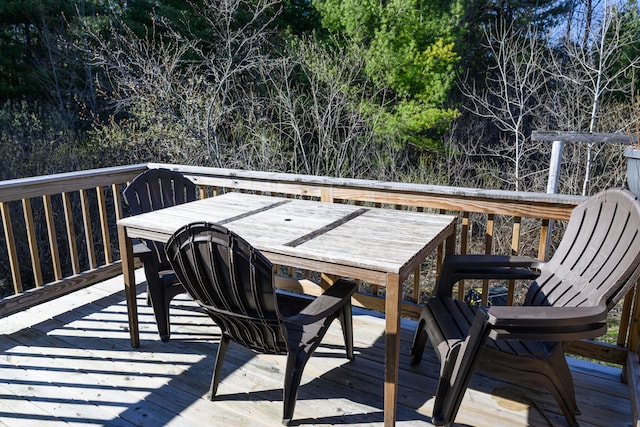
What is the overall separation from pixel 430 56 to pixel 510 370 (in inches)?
358

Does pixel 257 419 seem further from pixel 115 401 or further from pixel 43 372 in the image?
pixel 43 372

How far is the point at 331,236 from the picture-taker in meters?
2.17

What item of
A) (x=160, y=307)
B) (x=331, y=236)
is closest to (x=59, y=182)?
(x=160, y=307)

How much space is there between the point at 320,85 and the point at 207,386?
6885 millimetres

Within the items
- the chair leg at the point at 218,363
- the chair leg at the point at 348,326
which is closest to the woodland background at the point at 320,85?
the chair leg at the point at 348,326

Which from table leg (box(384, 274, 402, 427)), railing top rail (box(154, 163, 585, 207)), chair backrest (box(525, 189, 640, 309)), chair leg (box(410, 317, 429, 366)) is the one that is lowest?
chair leg (box(410, 317, 429, 366))

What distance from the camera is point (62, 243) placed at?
6.82m

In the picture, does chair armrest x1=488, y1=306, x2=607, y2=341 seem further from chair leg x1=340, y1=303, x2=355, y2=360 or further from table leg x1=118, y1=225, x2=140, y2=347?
table leg x1=118, y1=225, x2=140, y2=347

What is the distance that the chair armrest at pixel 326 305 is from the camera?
6.01 ft

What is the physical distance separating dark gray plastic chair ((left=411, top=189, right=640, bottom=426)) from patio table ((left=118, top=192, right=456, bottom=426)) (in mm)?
248

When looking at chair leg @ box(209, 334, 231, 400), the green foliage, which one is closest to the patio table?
chair leg @ box(209, 334, 231, 400)

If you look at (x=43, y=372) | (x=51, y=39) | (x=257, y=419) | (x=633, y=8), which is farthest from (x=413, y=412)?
(x=51, y=39)

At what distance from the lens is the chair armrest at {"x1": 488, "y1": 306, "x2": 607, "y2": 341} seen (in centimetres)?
163

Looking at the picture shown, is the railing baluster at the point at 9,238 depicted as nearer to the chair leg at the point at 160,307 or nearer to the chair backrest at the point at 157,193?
the chair backrest at the point at 157,193
